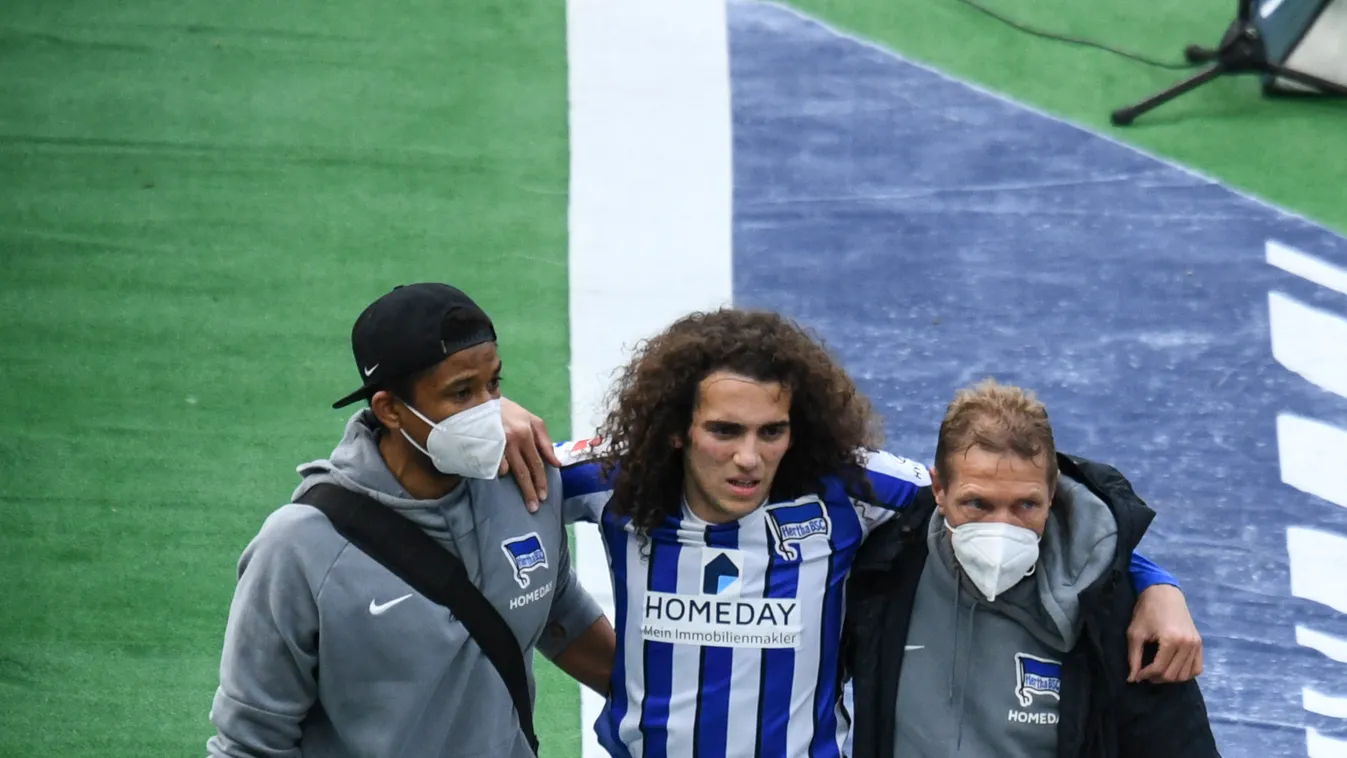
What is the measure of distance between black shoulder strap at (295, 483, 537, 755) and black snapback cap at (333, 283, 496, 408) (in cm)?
19

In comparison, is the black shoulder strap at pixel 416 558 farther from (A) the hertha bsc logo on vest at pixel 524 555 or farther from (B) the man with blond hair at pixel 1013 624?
(B) the man with blond hair at pixel 1013 624

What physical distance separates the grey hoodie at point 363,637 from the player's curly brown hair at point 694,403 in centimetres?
24

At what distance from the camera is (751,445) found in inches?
121

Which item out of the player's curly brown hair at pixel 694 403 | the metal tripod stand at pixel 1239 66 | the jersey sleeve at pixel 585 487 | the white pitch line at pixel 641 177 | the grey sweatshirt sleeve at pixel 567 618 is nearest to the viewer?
the player's curly brown hair at pixel 694 403

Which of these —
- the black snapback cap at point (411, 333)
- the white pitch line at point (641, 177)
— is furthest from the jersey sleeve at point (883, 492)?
the white pitch line at point (641, 177)

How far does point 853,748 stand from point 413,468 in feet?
3.11

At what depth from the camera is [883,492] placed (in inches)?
129

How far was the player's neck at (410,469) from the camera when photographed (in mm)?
3033

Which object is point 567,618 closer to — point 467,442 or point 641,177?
point 467,442

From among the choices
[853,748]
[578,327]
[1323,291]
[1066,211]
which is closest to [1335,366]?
[1323,291]

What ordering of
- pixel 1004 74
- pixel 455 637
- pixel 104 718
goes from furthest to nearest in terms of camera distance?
pixel 1004 74, pixel 104 718, pixel 455 637

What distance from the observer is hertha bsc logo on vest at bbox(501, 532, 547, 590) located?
311cm

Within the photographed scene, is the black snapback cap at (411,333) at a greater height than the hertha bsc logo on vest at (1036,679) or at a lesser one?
greater

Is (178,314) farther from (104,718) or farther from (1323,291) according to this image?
(1323,291)
